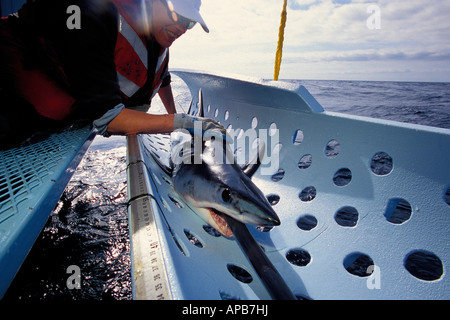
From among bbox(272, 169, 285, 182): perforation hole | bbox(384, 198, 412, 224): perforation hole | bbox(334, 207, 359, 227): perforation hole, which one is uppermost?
bbox(272, 169, 285, 182): perforation hole

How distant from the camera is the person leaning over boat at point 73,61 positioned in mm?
1301

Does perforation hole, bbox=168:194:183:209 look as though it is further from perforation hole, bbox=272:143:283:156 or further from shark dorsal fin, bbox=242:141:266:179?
perforation hole, bbox=272:143:283:156

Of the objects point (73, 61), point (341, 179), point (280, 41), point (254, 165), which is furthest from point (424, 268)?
point (73, 61)

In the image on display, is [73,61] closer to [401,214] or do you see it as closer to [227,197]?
[227,197]

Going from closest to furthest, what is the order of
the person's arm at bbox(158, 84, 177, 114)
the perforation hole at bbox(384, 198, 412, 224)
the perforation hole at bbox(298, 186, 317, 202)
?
the perforation hole at bbox(298, 186, 317, 202), the perforation hole at bbox(384, 198, 412, 224), the person's arm at bbox(158, 84, 177, 114)

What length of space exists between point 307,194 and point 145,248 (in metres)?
1.36

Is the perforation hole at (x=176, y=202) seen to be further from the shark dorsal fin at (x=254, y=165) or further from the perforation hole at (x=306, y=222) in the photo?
the perforation hole at (x=306, y=222)

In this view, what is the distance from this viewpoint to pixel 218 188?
1447 millimetres

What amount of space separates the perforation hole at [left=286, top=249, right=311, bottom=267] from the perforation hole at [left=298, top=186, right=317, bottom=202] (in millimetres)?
480

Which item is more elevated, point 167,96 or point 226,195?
point 167,96

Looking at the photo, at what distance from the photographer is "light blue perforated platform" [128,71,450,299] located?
1009 mm

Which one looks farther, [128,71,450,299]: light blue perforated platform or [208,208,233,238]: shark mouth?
[208,208,233,238]: shark mouth

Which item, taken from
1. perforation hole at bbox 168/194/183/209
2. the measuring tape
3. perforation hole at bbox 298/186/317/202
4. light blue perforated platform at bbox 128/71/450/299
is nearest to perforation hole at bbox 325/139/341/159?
light blue perforated platform at bbox 128/71/450/299
